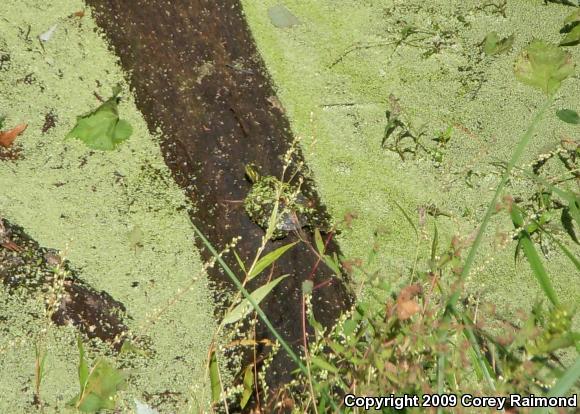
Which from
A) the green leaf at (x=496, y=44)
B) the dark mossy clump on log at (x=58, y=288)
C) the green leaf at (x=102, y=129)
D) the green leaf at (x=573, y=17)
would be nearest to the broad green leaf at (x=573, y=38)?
the green leaf at (x=573, y=17)

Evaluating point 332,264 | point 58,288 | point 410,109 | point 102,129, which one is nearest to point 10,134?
point 102,129

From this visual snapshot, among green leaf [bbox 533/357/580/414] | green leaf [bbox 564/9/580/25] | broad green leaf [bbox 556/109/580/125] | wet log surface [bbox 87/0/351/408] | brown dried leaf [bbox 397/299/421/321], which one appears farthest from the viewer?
green leaf [bbox 564/9/580/25]

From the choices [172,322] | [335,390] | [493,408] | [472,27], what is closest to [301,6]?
→ [472,27]

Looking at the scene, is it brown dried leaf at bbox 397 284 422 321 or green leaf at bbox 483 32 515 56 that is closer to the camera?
brown dried leaf at bbox 397 284 422 321

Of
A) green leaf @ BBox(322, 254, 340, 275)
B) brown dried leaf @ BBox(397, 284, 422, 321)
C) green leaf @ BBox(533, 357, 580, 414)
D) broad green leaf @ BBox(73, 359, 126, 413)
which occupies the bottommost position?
broad green leaf @ BBox(73, 359, 126, 413)

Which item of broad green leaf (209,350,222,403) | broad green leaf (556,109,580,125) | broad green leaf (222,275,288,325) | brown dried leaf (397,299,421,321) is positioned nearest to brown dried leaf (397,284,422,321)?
brown dried leaf (397,299,421,321)

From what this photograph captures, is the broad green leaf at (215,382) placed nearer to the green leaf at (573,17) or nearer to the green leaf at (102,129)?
the green leaf at (102,129)

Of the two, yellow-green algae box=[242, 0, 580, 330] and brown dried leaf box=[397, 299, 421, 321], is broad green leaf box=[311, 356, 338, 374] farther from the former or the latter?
yellow-green algae box=[242, 0, 580, 330]
